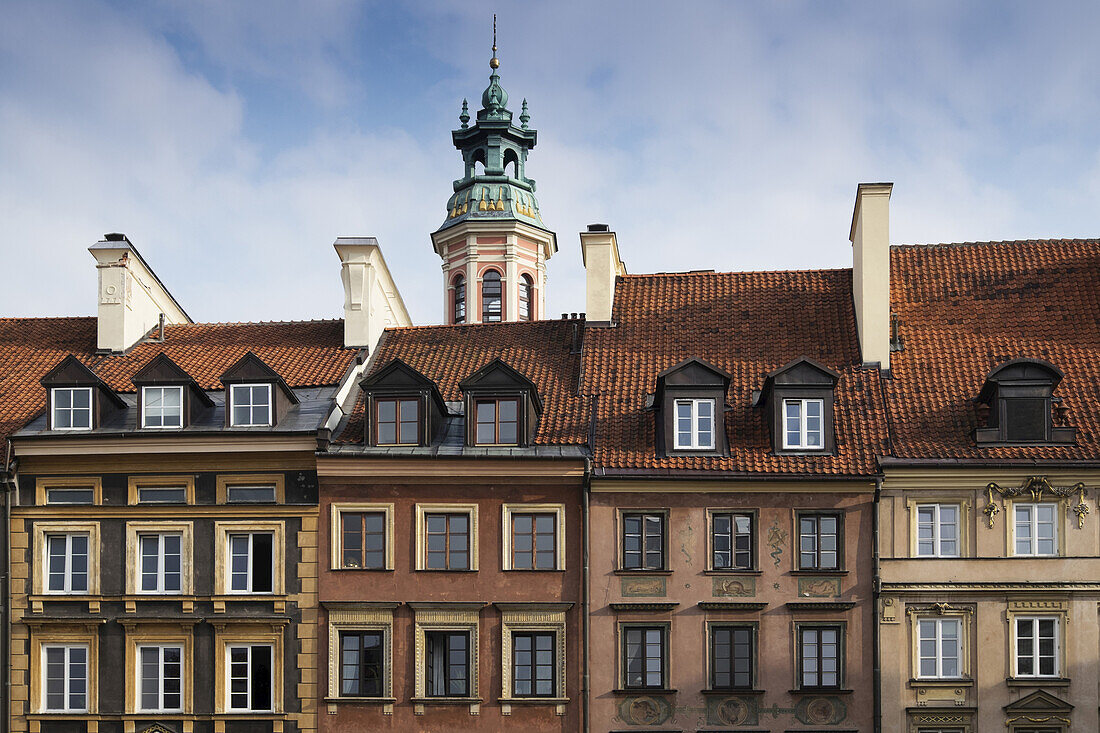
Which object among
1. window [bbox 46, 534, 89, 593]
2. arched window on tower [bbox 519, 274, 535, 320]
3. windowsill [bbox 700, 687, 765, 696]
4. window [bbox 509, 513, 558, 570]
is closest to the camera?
windowsill [bbox 700, 687, 765, 696]

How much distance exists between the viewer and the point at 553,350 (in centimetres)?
3659

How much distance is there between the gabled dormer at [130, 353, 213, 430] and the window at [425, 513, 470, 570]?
5915mm

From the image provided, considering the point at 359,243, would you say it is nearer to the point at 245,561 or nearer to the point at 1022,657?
the point at 245,561

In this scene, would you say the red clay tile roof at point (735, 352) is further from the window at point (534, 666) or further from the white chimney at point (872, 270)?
the window at point (534, 666)

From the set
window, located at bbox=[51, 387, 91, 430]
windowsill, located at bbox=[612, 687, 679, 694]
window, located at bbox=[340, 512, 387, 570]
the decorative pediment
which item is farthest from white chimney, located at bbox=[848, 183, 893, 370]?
window, located at bbox=[51, 387, 91, 430]

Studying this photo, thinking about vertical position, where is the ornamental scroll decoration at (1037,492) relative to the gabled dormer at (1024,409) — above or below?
below

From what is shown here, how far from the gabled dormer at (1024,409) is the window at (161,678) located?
1764cm

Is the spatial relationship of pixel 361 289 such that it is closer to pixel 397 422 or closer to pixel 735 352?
pixel 397 422

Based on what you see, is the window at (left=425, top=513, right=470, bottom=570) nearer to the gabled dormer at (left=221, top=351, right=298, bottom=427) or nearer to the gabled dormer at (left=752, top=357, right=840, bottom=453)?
the gabled dormer at (left=221, top=351, right=298, bottom=427)

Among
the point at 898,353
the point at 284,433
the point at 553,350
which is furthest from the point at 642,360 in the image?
the point at 284,433

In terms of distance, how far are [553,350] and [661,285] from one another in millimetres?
3734

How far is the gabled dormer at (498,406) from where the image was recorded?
33125mm

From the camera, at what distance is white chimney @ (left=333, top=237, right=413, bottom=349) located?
37125mm

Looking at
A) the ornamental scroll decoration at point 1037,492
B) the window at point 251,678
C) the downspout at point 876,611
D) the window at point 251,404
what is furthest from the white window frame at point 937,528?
the window at point 251,404
